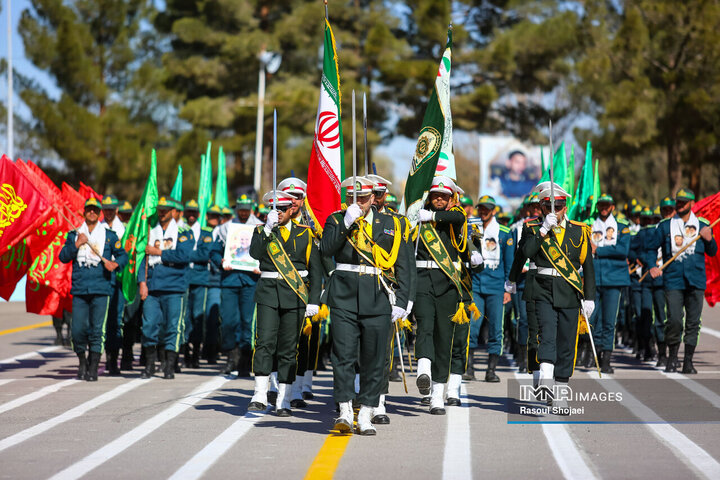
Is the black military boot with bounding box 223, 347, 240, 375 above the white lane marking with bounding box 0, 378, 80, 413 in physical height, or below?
above

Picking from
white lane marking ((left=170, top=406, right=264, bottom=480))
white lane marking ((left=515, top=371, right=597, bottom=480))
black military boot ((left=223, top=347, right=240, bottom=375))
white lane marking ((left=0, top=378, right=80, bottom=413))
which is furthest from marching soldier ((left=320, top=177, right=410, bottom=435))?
black military boot ((left=223, top=347, right=240, bottom=375))

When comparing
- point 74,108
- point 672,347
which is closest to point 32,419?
point 672,347

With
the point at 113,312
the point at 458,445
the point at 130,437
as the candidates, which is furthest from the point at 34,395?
the point at 458,445

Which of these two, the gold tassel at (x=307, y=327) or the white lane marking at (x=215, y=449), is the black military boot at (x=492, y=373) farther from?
the white lane marking at (x=215, y=449)

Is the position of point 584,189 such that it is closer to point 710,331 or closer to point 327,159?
point 710,331

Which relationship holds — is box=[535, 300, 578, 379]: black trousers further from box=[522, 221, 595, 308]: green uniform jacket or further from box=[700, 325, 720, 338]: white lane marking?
box=[700, 325, 720, 338]: white lane marking

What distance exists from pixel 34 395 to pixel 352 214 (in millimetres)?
4771

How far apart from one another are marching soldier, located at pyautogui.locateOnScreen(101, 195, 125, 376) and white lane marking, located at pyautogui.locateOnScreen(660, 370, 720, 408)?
6.61 m

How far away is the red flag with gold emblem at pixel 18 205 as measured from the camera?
13734 mm

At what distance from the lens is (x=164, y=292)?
13.8m

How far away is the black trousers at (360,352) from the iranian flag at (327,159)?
204cm

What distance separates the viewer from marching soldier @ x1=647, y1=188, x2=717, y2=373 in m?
13.8

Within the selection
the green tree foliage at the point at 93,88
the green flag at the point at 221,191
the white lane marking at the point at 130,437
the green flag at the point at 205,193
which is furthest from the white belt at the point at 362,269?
the green tree foliage at the point at 93,88

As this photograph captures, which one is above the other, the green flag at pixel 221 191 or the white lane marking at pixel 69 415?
the green flag at pixel 221 191
